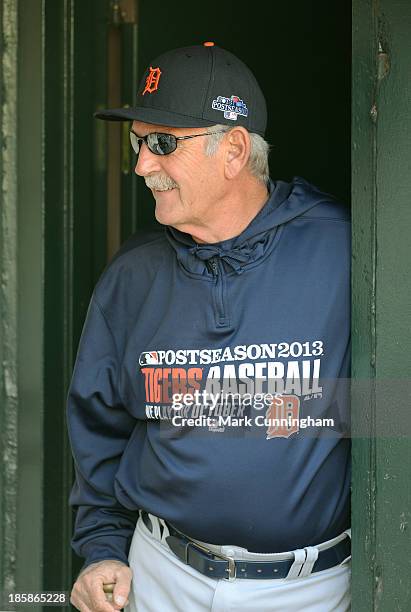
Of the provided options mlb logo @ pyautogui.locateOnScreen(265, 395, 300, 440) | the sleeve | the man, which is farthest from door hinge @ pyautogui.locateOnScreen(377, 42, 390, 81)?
the sleeve

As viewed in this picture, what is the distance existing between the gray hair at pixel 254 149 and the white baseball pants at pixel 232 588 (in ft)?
2.65

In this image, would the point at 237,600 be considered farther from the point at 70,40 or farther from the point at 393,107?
the point at 70,40

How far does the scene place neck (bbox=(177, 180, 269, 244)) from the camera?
Answer: 2254mm

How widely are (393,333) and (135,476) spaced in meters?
0.69

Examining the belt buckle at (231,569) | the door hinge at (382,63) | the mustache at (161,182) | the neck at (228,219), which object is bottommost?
the belt buckle at (231,569)

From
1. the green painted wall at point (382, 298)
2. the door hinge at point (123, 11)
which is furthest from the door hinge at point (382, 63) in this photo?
the door hinge at point (123, 11)

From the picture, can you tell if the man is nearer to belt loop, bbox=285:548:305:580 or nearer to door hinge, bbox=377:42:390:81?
belt loop, bbox=285:548:305:580

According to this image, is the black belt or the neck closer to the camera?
the black belt

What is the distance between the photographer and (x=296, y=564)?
2125 millimetres

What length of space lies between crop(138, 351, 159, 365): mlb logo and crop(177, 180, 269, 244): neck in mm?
277

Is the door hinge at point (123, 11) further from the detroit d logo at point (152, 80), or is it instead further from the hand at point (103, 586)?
the hand at point (103, 586)

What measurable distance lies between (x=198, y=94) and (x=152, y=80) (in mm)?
120

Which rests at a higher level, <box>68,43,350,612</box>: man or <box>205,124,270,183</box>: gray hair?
<box>205,124,270,183</box>: gray hair

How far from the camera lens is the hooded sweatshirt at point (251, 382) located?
2107 mm
